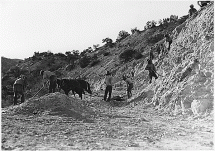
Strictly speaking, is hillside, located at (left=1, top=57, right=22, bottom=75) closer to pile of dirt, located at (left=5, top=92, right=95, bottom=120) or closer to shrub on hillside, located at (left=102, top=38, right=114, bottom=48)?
shrub on hillside, located at (left=102, top=38, right=114, bottom=48)

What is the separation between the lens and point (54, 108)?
913 centimetres

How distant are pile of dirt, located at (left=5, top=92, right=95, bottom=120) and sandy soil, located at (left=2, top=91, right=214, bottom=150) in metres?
0.24

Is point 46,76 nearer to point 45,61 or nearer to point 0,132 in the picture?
point 0,132

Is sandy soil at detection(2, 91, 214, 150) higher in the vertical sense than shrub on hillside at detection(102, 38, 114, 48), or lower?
lower

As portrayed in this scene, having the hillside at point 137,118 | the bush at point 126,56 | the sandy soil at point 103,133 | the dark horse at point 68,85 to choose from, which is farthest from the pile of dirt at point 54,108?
the bush at point 126,56

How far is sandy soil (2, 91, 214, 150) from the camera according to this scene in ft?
17.6

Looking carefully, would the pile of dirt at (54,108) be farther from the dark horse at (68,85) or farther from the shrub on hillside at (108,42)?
the shrub on hillside at (108,42)

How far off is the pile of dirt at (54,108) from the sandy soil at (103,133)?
235mm

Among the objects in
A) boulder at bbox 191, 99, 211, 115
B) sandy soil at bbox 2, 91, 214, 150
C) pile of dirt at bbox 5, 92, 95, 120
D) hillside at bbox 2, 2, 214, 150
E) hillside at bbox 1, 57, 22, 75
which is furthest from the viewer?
hillside at bbox 1, 57, 22, 75

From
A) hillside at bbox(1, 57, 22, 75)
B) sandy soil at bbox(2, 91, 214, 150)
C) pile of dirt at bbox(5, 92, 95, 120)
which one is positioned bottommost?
sandy soil at bbox(2, 91, 214, 150)

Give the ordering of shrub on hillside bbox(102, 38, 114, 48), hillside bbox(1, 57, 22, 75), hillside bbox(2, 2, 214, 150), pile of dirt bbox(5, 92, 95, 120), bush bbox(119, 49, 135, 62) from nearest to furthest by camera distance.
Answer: hillside bbox(2, 2, 214, 150), pile of dirt bbox(5, 92, 95, 120), bush bbox(119, 49, 135, 62), shrub on hillside bbox(102, 38, 114, 48), hillside bbox(1, 57, 22, 75)

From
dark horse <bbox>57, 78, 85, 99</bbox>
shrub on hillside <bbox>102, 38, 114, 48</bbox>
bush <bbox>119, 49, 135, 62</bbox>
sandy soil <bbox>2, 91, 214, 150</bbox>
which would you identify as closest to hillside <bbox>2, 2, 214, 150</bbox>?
sandy soil <bbox>2, 91, 214, 150</bbox>

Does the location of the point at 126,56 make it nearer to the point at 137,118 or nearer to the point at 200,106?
the point at 137,118

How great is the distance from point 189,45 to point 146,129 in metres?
8.76
